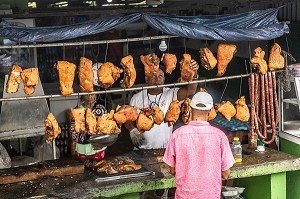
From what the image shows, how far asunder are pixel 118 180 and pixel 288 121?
2890 mm

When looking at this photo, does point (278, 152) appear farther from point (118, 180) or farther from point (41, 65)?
point (41, 65)

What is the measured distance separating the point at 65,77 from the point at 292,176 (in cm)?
356

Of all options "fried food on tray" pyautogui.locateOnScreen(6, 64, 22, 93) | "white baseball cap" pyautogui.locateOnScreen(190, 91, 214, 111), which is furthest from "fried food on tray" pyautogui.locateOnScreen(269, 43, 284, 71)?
"fried food on tray" pyautogui.locateOnScreen(6, 64, 22, 93)

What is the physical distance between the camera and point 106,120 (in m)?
6.94

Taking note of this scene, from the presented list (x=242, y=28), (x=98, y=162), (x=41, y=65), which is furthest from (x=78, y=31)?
(x=41, y=65)

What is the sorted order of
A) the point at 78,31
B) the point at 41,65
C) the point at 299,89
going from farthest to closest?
the point at 41,65 → the point at 299,89 → the point at 78,31

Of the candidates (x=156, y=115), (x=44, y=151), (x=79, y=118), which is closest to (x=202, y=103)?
(x=156, y=115)

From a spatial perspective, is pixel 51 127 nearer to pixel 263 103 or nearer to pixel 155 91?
pixel 155 91

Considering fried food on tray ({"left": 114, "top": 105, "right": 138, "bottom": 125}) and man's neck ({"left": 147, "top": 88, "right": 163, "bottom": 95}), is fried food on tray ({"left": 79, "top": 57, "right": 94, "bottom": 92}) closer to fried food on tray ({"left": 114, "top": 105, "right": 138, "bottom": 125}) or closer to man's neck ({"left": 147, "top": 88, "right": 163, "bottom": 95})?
fried food on tray ({"left": 114, "top": 105, "right": 138, "bottom": 125})

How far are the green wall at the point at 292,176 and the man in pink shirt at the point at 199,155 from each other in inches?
91.1

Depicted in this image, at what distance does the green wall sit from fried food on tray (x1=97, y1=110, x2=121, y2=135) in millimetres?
2565

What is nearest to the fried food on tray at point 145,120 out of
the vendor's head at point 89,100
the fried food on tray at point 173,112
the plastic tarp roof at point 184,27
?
the fried food on tray at point 173,112

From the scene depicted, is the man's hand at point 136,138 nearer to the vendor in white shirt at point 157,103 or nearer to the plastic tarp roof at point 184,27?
the vendor in white shirt at point 157,103

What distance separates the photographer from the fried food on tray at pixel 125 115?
6977mm
